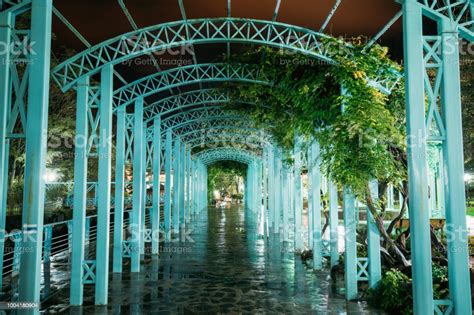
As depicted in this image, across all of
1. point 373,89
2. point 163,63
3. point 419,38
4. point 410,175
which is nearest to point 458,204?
point 410,175

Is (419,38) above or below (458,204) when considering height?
above

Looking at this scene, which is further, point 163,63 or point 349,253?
point 163,63

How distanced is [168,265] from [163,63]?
5950 mm

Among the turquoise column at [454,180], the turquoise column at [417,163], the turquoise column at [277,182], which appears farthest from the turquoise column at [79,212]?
the turquoise column at [277,182]

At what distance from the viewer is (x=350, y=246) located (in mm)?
8344

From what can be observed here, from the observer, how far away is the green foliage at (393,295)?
713 centimetres

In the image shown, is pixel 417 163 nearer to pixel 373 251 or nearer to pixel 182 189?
pixel 373 251

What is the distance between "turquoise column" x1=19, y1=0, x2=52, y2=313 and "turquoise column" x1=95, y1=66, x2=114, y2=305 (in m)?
Result: 3.16

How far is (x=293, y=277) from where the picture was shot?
10.5 meters

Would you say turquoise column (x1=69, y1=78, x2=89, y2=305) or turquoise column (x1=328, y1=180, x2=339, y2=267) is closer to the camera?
turquoise column (x1=69, y1=78, x2=89, y2=305)

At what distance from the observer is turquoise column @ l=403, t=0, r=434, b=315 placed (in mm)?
4945

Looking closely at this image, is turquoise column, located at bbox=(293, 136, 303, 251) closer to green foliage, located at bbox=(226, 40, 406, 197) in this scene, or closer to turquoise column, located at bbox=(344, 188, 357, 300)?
green foliage, located at bbox=(226, 40, 406, 197)

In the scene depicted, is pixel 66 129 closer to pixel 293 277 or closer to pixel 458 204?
pixel 293 277

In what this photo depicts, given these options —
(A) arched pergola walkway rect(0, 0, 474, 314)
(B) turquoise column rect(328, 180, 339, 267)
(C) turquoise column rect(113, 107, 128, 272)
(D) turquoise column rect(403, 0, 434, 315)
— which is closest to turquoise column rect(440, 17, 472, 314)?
(A) arched pergola walkway rect(0, 0, 474, 314)
